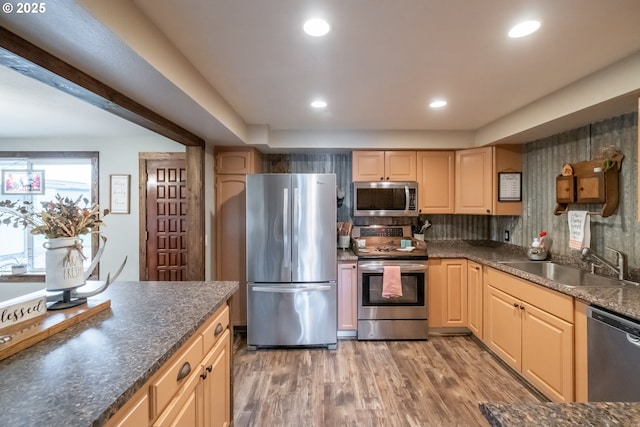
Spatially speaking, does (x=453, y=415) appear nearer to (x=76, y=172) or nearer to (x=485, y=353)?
(x=485, y=353)

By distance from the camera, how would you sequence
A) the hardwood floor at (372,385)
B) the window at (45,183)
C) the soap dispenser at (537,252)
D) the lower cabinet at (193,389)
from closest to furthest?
the lower cabinet at (193,389)
the hardwood floor at (372,385)
the soap dispenser at (537,252)
the window at (45,183)

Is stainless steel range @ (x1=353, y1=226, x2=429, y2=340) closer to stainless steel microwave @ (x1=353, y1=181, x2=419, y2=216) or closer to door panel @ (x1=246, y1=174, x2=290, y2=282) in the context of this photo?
stainless steel microwave @ (x1=353, y1=181, x2=419, y2=216)

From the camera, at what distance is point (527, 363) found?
219cm

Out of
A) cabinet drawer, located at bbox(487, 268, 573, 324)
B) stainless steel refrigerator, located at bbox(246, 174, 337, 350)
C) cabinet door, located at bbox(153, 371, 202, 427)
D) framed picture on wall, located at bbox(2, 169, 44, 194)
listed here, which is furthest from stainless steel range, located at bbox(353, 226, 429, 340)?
framed picture on wall, located at bbox(2, 169, 44, 194)

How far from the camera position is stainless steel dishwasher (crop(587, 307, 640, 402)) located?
1411mm

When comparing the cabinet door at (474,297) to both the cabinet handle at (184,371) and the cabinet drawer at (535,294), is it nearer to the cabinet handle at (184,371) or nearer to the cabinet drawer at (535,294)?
the cabinet drawer at (535,294)

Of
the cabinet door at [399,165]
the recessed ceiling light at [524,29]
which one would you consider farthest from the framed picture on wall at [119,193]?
the recessed ceiling light at [524,29]

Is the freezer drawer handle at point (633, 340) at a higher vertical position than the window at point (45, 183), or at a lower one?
lower

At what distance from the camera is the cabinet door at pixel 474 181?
10.5 ft

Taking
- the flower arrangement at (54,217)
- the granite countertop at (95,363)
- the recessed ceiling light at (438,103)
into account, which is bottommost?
the granite countertop at (95,363)

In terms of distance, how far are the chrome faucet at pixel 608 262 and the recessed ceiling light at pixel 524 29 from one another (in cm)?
171

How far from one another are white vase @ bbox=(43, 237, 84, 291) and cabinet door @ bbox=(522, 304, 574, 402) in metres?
2.82

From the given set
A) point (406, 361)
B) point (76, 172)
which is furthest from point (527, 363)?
point (76, 172)

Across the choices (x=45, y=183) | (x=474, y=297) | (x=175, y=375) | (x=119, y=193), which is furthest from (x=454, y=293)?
(x=45, y=183)
